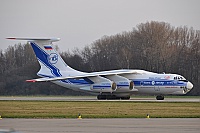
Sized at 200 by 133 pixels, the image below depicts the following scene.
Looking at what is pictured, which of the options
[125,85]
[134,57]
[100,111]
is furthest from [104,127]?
[134,57]

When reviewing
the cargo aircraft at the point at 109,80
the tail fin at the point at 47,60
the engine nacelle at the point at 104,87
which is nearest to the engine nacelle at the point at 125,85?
the cargo aircraft at the point at 109,80

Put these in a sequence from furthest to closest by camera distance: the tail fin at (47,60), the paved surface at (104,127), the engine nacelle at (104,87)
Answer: the tail fin at (47,60) → the engine nacelle at (104,87) → the paved surface at (104,127)

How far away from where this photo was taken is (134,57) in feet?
283

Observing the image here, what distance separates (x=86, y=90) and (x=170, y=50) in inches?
1223

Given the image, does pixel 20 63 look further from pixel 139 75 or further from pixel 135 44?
pixel 139 75

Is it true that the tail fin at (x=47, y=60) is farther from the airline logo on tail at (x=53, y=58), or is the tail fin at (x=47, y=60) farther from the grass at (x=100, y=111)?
the grass at (x=100, y=111)

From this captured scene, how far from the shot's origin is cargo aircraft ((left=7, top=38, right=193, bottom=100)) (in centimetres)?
5594

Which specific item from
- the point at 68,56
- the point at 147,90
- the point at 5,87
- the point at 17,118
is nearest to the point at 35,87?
the point at 5,87

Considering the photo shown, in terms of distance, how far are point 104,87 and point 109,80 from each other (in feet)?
3.05

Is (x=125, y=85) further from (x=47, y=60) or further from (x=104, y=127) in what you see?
(x=104, y=127)

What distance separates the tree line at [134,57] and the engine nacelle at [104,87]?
18358mm

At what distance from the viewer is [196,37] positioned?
299 feet

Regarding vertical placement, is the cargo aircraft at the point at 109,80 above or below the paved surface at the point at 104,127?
above

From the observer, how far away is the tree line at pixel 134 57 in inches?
3115
